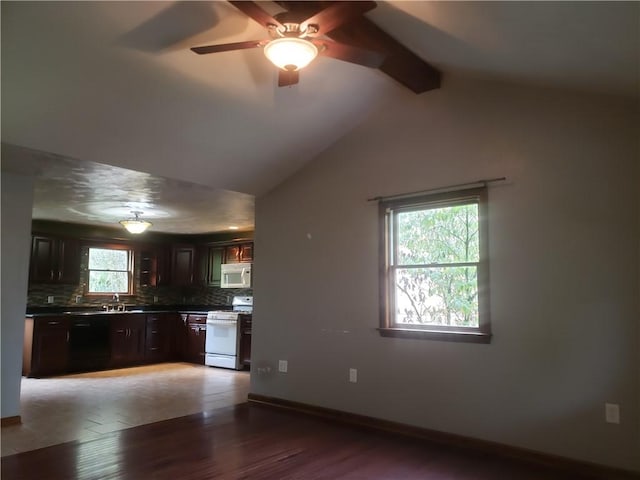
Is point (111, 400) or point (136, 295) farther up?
point (136, 295)

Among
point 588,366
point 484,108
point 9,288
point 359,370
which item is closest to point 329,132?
point 484,108

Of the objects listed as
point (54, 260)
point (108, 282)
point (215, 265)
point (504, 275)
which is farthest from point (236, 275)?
point (504, 275)

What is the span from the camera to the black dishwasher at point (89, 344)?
270 inches

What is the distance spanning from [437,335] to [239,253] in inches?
195

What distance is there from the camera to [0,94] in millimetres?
2924

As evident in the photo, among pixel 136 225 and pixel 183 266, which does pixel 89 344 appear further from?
pixel 183 266

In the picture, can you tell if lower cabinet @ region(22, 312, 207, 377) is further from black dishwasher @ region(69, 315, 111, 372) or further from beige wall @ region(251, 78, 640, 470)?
beige wall @ region(251, 78, 640, 470)

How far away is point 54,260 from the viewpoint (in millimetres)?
7219

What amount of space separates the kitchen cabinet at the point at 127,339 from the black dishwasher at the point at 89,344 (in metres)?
0.10

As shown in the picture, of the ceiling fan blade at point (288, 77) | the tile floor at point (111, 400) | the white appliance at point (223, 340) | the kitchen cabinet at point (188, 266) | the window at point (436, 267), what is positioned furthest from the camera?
the kitchen cabinet at point (188, 266)

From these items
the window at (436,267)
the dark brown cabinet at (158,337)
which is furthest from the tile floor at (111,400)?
the window at (436,267)

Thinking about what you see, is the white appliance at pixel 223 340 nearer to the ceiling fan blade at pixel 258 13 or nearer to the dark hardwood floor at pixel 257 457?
the dark hardwood floor at pixel 257 457

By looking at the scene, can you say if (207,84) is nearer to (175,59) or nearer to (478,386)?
(175,59)

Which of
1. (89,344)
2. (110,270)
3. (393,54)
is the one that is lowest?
(89,344)
